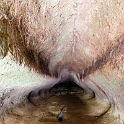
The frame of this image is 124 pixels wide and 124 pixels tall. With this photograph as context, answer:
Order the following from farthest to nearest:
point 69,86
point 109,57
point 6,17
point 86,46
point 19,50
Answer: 1. point 69,86
2. point 86,46
3. point 109,57
4. point 19,50
5. point 6,17

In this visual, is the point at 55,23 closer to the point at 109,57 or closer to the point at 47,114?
the point at 109,57

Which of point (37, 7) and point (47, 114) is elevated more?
point (37, 7)

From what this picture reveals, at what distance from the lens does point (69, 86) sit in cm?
1605

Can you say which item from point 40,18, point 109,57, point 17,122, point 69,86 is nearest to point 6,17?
point 40,18

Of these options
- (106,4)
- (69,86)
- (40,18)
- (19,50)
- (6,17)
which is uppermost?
(106,4)

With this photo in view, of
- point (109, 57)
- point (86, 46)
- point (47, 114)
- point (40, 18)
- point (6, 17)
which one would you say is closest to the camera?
point (6, 17)

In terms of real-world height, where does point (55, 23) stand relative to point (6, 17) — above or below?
above

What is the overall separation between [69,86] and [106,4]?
13114 mm

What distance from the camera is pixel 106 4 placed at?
3.26 metres

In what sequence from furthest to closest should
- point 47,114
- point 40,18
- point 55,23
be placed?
point 47,114
point 55,23
point 40,18

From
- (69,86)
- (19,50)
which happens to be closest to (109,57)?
(19,50)

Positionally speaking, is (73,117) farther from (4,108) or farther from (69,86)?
(69,86)

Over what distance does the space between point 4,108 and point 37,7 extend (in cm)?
284

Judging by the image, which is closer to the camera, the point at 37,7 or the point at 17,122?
the point at 37,7
